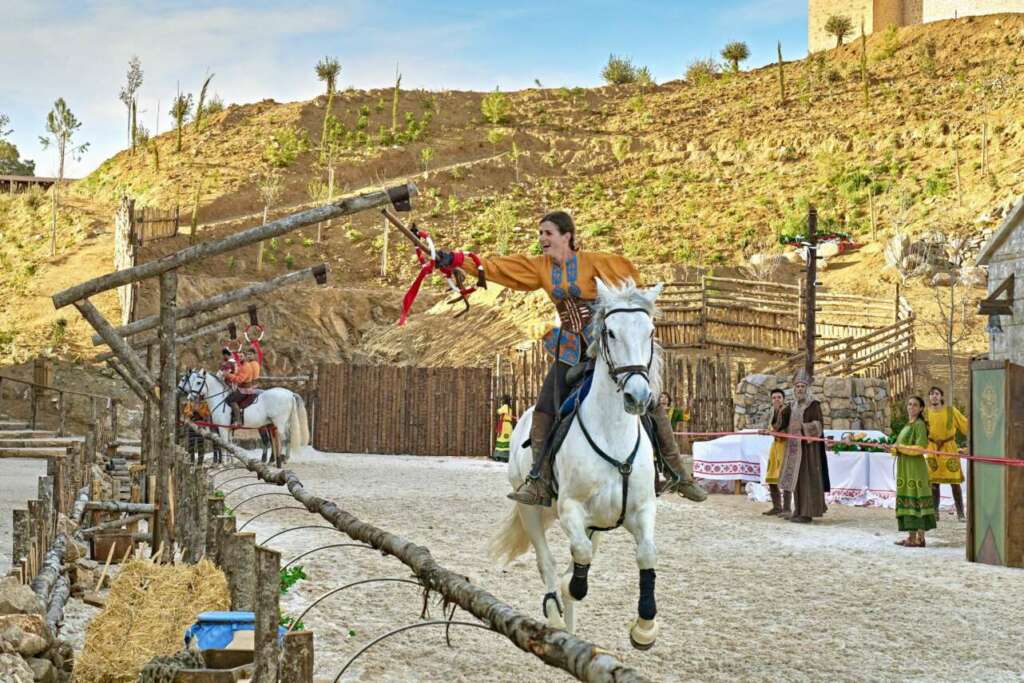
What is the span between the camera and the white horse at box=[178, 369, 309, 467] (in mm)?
21438

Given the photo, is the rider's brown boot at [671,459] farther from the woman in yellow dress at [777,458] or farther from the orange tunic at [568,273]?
the woman in yellow dress at [777,458]

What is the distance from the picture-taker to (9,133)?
73562 millimetres

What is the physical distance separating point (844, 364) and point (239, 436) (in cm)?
1416

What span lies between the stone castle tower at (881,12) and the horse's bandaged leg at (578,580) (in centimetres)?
7314

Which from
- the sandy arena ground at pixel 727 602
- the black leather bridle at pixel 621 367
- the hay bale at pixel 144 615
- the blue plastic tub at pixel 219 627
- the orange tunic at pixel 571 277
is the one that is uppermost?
the orange tunic at pixel 571 277

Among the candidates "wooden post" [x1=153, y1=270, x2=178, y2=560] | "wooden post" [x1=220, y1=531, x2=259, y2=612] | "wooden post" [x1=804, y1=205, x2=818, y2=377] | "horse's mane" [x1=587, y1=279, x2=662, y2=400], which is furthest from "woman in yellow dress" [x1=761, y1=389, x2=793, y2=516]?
"wooden post" [x1=220, y1=531, x2=259, y2=612]

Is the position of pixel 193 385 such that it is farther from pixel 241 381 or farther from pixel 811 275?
pixel 811 275

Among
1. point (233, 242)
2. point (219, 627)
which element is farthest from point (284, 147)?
point (219, 627)

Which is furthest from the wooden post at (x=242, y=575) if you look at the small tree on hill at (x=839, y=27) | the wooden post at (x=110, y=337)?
the small tree on hill at (x=839, y=27)

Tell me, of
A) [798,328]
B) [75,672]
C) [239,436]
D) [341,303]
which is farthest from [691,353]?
[75,672]

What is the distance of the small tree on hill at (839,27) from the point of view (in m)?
73.8

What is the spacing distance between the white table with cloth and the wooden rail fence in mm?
10056

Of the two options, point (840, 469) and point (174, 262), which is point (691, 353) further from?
point (174, 262)

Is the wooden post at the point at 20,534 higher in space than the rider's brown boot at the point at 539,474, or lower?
lower
